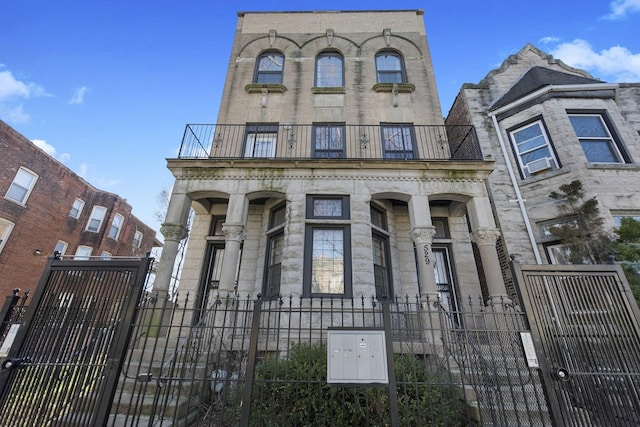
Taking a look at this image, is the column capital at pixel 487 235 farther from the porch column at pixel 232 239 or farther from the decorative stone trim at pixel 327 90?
the decorative stone trim at pixel 327 90

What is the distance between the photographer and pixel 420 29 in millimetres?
12328

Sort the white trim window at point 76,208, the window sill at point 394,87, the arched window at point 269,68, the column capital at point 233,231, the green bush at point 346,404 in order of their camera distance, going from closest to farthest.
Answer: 1. the green bush at point 346,404
2. the column capital at point 233,231
3. the window sill at point 394,87
4. the arched window at point 269,68
5. the white trim window at point 76,208

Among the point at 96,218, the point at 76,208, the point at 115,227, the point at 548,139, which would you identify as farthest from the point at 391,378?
the point at 115,227

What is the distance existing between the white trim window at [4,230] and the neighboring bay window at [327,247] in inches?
641

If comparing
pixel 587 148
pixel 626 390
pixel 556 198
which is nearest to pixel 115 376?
pixel 626 390

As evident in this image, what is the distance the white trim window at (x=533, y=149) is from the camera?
358 inches

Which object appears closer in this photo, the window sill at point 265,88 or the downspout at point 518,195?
the downspout at point 518,195

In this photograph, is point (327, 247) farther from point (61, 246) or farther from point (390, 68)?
point (61, 246)

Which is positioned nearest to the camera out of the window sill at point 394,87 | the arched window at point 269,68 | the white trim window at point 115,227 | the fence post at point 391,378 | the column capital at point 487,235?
the fence post at point 391,378

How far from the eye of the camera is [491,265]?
283 inches

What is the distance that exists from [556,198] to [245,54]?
1215 centimetres

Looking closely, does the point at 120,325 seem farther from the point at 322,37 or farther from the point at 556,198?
the point at 322,37

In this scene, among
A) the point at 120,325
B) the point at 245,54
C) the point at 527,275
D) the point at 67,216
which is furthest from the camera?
the point at 67,216

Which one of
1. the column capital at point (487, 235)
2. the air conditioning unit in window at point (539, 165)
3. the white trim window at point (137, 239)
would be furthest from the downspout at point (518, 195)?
the white trim window at point (137, 239)
